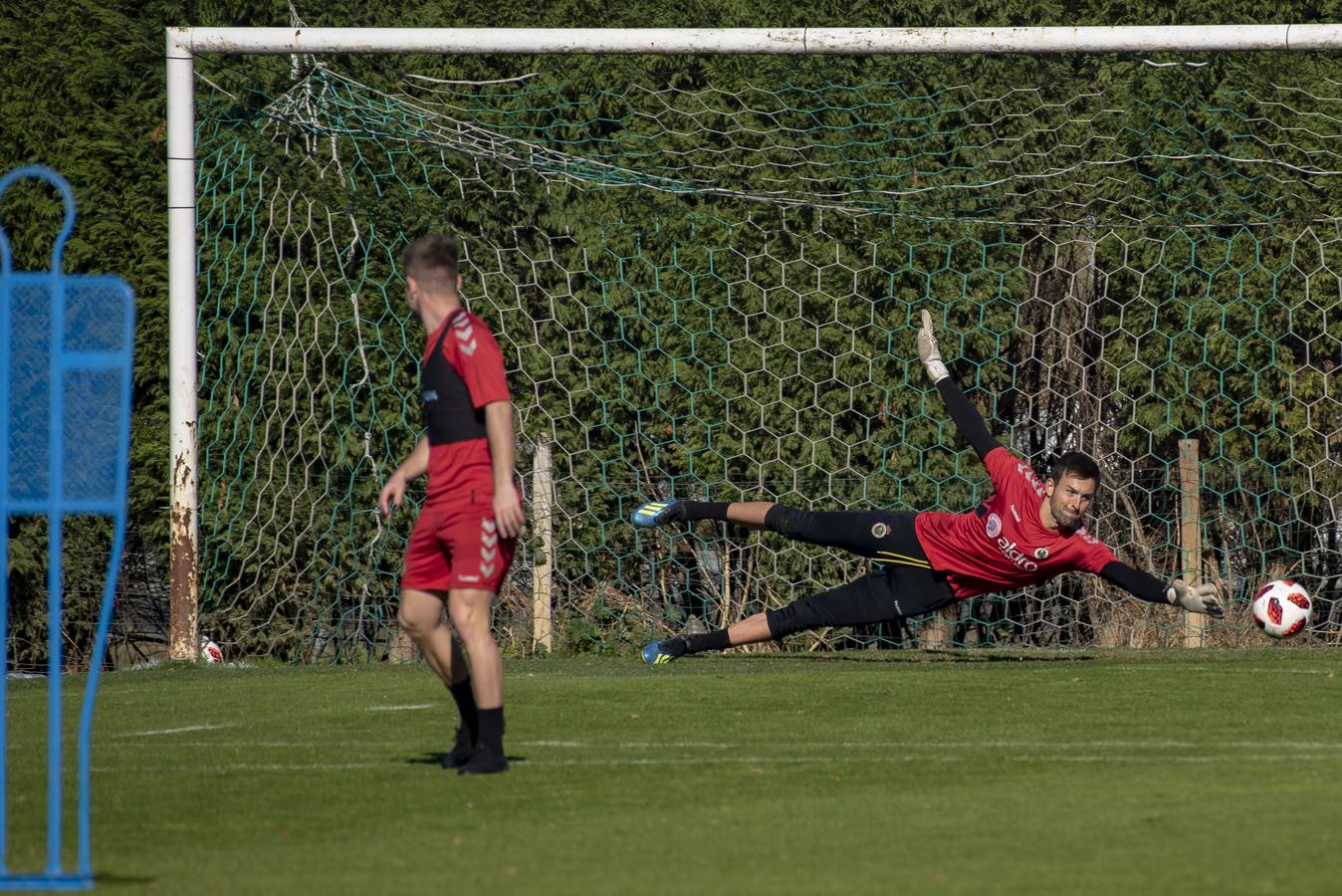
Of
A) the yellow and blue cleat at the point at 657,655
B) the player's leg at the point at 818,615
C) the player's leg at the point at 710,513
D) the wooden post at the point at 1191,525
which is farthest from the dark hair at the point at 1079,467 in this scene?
the wooden post at the point at 1191,525

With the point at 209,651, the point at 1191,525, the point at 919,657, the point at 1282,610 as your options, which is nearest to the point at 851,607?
the point at 919,657

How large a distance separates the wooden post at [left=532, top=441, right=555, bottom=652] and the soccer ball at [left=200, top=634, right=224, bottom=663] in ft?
6.61

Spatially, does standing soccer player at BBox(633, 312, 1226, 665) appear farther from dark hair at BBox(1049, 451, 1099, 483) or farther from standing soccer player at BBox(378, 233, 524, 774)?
standing soccer player at BBox(378, 233, 524, 774)

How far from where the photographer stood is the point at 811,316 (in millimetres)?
12195

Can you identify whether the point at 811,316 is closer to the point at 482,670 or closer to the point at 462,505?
the point at 462,505

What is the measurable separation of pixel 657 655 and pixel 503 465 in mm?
4150

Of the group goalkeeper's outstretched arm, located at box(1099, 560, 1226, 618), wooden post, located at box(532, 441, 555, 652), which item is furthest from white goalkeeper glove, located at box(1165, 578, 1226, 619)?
wooden post, located at box(532, 441, 555, 652)

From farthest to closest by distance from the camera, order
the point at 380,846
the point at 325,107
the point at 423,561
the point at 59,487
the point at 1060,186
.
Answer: the point at 1060,186
the point at 325,107
the point at 423,561
the point at 380,846
the point at 59,487

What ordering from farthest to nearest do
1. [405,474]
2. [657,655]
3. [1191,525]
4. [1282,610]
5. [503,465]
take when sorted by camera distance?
[1191,525] → [657,655] → [1282,610] → [405,474] → [503,465]

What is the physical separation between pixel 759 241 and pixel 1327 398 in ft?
12.8

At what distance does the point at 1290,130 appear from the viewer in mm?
11922

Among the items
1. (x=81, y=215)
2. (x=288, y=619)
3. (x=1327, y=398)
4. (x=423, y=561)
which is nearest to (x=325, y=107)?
(x=81, y=215)

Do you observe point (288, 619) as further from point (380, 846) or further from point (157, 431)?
point (380, 846)

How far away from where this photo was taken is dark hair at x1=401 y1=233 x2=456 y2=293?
6402 millimetres
